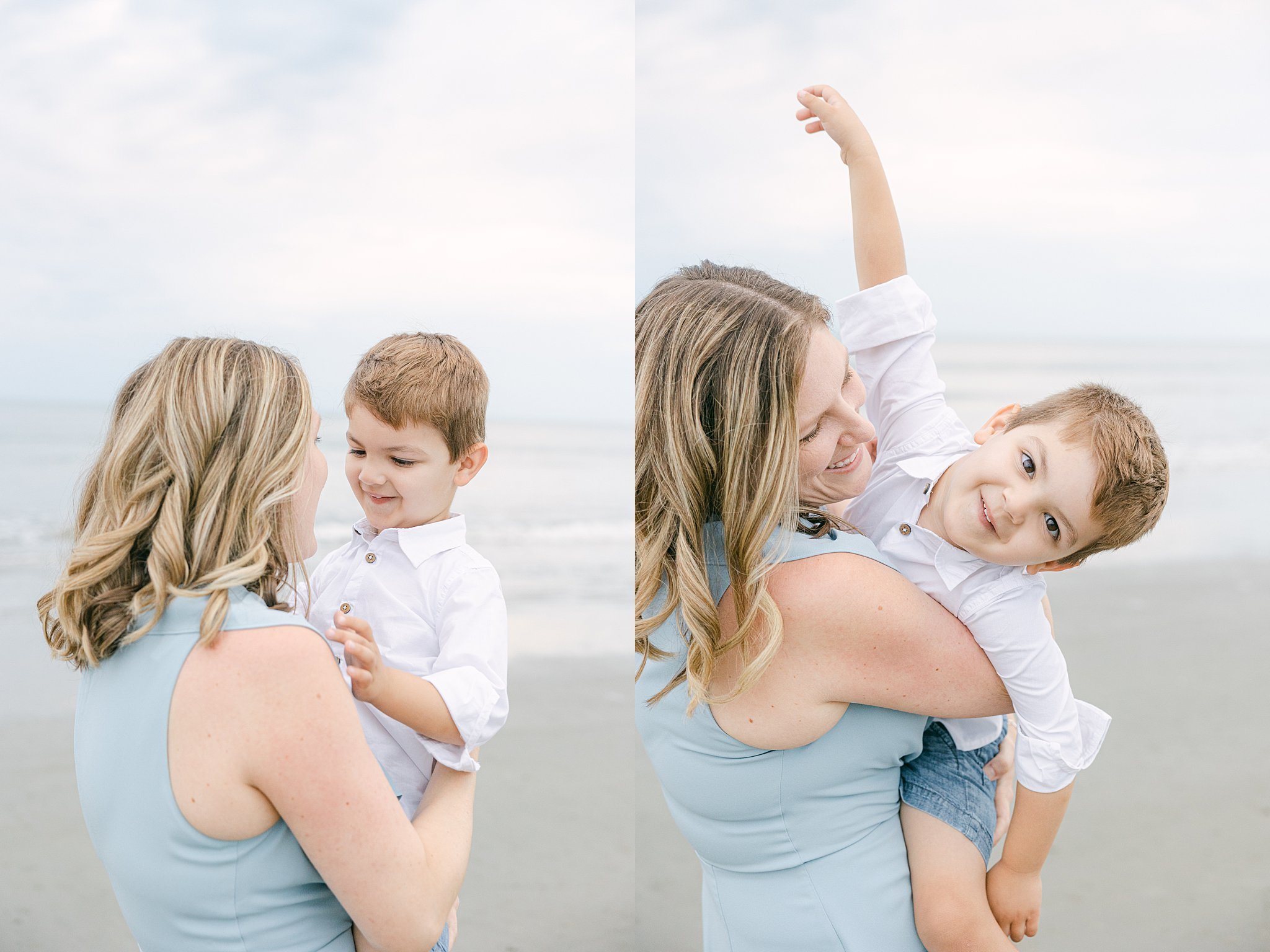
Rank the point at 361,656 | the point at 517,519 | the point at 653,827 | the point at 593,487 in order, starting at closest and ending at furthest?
1. the point at 361,656
2. the point at 653,827
3. the point at 517,519
4. the point at 593,487

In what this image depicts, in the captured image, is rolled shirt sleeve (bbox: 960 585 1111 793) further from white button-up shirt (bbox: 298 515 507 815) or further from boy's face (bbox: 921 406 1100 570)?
white button-up shirt (bbox: 298 515 507 815)

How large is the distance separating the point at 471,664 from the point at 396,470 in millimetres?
271

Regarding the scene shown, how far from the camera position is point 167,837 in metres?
0.91

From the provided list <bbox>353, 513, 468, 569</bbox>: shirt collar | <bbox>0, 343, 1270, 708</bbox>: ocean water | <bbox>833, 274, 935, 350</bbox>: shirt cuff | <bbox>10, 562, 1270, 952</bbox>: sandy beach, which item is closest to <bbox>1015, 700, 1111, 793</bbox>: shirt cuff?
<bbox>833, 274, 935, 350</bbox>: shirt cuff

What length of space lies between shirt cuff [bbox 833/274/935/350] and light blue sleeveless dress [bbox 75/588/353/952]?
74cm

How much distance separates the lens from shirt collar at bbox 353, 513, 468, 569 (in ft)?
4.08

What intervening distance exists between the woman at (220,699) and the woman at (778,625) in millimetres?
356

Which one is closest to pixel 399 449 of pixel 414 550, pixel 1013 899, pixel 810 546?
pixel 414 550

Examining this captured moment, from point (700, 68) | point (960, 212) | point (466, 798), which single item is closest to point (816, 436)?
point (466, 798)

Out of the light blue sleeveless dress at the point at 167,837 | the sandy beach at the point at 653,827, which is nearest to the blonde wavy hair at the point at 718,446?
the light blue sleeveless dress at the point at 167,837

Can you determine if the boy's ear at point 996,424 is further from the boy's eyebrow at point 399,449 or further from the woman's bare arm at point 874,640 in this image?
the boy's eyebrow at point 399,449

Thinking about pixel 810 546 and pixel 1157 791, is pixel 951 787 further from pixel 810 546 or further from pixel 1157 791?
pixel 1157 791

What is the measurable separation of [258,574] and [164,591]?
0.27 feet

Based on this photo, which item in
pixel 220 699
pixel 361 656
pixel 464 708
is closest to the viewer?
pixel 220 699
